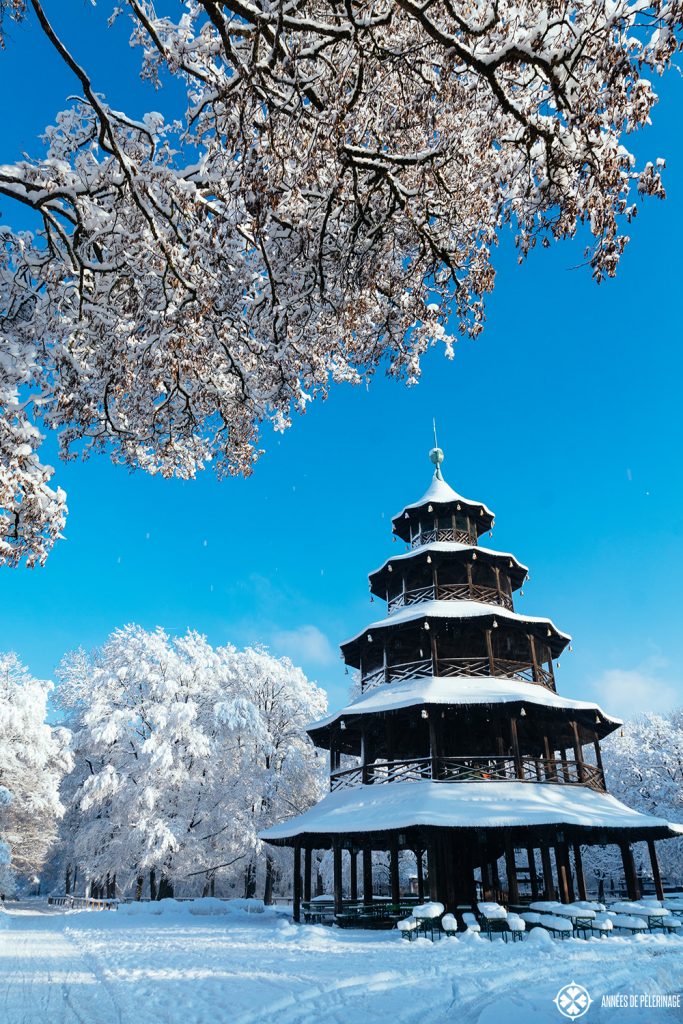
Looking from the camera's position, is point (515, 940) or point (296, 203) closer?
point (296, 203)

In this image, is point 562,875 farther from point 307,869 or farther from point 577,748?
point 307,869

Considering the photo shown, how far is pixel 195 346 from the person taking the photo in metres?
7.92

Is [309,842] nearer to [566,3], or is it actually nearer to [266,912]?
[266,912]

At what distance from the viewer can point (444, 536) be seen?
26047mm

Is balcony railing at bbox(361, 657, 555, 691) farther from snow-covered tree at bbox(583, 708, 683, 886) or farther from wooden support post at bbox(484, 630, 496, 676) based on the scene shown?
snow-covered tree at bbox(583, 708, 683, 886)

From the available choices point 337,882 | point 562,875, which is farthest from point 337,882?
point 562,875

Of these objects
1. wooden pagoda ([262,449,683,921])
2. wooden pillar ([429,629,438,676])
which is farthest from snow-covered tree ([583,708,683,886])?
wooden pillar ([429,629,438,676])

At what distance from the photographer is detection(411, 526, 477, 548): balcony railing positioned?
26.0 metres

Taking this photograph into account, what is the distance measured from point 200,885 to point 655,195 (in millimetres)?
42366

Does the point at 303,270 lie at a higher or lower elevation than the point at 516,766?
higher

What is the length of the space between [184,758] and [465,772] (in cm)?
1742

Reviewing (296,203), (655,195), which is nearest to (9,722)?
(296,203)

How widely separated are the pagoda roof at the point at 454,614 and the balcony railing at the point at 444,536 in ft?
11.2

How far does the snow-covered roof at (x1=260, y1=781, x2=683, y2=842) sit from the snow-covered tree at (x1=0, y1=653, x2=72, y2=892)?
19.4 m
